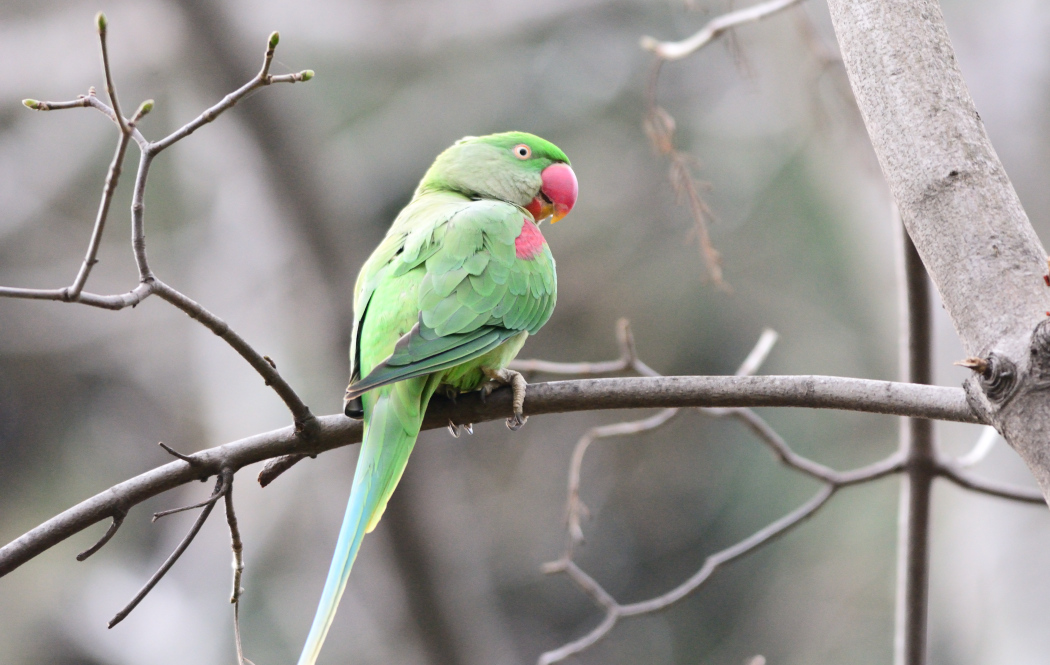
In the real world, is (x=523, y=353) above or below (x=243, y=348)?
above

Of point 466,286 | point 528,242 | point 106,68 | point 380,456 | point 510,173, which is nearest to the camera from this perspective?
point 106,68

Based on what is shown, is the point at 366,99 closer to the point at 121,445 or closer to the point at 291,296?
the point at 291,296

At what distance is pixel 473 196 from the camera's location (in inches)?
111

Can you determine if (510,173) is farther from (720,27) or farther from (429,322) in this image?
(429,322)

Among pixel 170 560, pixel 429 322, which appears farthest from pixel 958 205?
pixel 170 560

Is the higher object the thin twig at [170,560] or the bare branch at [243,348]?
the bare branch at [243,348]

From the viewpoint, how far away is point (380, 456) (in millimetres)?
1793

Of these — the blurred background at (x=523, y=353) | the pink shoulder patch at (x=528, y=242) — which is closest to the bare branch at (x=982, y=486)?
the pink shoulder patch at (x=528, y=242)

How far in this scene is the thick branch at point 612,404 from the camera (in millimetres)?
1371

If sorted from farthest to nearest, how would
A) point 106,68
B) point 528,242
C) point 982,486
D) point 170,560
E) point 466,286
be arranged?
point 528,242 < point 982,486 < point 466,286 < point 170,560 < point 106,68

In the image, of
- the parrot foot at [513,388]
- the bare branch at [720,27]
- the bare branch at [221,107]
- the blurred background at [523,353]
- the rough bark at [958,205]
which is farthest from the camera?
the blurred background at [523,353]

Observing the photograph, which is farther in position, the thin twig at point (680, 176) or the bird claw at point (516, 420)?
the thin twig at point (680, 176)

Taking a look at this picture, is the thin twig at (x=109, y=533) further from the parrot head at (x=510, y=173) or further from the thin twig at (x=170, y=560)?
the parrot head at (x=510, y=173)

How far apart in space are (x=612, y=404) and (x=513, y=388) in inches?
16.9
